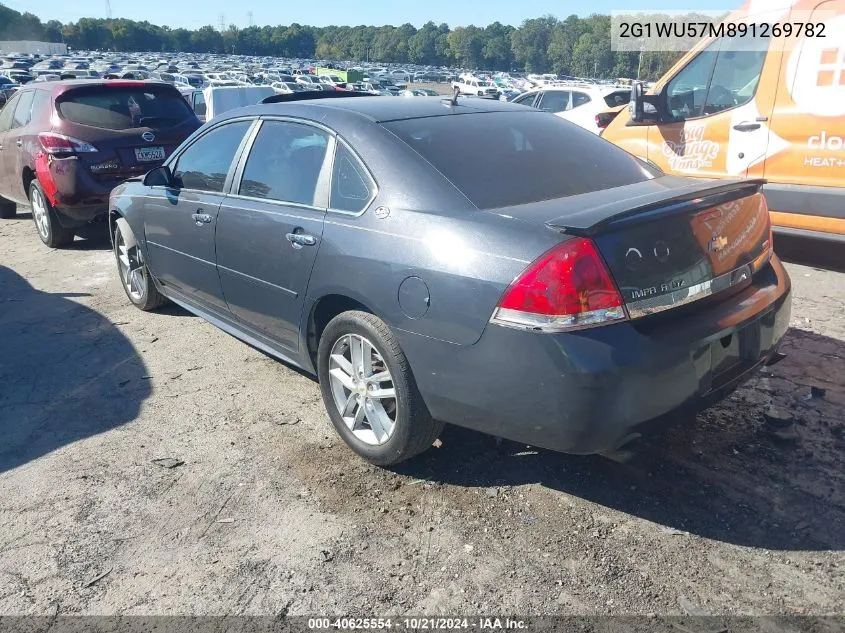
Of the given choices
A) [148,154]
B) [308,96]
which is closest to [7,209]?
[148,154]

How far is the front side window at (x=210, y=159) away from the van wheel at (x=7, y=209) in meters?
6.59

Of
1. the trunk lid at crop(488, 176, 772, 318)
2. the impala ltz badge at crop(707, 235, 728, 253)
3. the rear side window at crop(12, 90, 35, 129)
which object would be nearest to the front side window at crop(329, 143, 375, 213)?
the trunk lid at crop(488, 176, 772, 318)

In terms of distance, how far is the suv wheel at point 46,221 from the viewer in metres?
7.88

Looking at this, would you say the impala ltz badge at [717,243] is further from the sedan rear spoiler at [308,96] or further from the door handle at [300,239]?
the sedan rear spoiler at [308,96]

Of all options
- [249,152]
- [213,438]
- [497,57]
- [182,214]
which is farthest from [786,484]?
[497,57]

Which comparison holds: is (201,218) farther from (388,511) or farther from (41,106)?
(41,106)

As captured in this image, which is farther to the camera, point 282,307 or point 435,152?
point 282,307

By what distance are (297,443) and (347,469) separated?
1.28ft

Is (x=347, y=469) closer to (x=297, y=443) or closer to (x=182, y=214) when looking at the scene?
(x=297, y=443)

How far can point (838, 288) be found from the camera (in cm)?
573

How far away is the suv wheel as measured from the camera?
7.88 m

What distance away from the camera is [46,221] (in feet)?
26.2

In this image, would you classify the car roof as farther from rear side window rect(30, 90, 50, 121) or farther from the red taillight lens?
rear side window rect(30, 90, 50, 121)

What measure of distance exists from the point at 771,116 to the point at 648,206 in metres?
3.95
